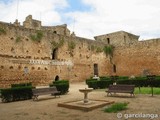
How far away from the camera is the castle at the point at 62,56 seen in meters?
18.9

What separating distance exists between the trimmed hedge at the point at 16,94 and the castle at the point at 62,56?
5276 millimetres

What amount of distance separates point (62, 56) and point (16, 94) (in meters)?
12.2

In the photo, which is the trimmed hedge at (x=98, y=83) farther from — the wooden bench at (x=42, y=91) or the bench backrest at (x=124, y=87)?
the wooden bench at (x=42, y=91)

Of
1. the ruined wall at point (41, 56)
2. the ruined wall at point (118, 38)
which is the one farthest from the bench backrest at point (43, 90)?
the ruined wall at point (118, 38)

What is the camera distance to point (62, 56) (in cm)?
2366

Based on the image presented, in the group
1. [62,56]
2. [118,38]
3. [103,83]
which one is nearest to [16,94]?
[103,83]

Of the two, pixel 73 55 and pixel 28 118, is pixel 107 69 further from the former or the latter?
pixel 28 118

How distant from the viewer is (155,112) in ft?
24.2

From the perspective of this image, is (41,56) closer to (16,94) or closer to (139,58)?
(16,94)

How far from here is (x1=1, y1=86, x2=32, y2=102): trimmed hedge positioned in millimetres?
11387

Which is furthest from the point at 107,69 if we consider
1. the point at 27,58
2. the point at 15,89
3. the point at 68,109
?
the point at 68,109

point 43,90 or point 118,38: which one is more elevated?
point 118,38

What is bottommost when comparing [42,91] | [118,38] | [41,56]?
[42,91]

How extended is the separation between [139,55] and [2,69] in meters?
17.9
